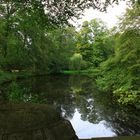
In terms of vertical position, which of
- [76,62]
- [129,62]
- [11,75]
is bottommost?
[11,75]

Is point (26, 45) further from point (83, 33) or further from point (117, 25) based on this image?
point (83, 33)

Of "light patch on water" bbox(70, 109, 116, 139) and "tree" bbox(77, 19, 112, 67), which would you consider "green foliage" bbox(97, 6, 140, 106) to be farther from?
"tree" bbox(77, 19, 112, 67)

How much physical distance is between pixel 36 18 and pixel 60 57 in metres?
46.0

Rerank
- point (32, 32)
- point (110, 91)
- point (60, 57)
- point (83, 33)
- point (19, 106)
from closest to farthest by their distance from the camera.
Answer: point (19, 106)
point (110, 91)
point (32, 32)
point (60, 57)
point (83, 33)

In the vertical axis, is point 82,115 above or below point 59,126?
below

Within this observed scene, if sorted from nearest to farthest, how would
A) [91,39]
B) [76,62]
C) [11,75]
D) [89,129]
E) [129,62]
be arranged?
[89,129] → [129,62] → [11,75] → [76,62] → [91,39]

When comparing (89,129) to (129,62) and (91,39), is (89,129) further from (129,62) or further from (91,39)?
(91,39)

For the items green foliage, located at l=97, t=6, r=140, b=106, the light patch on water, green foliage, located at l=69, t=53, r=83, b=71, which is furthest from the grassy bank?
the light patch on water

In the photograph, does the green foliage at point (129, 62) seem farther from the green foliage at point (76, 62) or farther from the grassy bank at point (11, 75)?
the green foliage at point (76, 62)

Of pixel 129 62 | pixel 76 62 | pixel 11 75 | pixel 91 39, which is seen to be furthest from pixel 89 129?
pixel 91 39

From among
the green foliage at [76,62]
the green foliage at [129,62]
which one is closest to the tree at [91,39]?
the green foliage at [76,62]

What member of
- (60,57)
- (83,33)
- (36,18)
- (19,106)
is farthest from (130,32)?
(83,33)

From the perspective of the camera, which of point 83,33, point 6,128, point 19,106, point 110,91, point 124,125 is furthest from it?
Result: point 83,33

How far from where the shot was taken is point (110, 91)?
23703mm
